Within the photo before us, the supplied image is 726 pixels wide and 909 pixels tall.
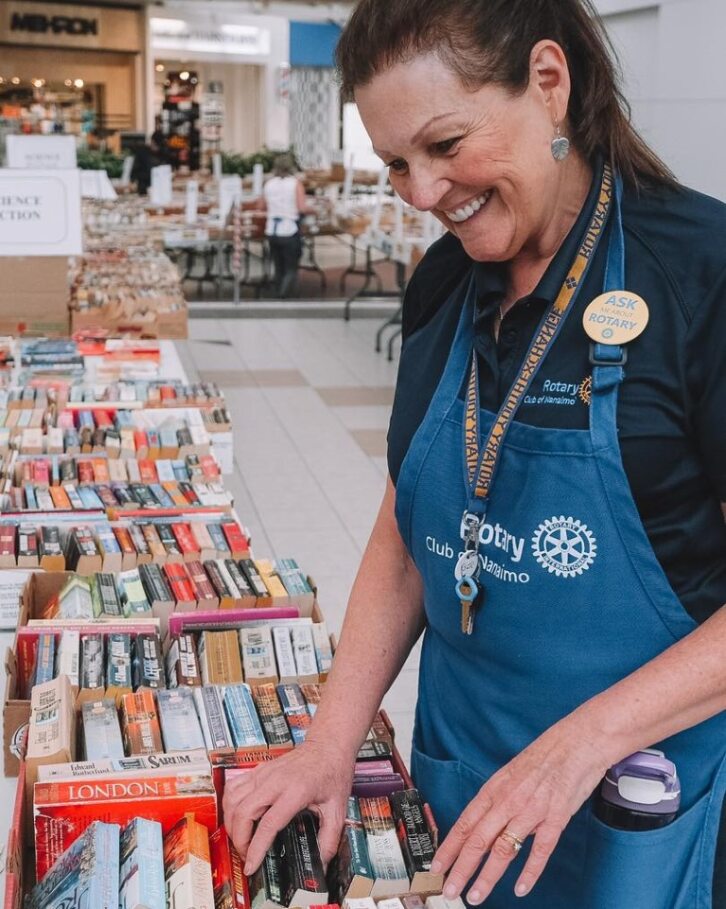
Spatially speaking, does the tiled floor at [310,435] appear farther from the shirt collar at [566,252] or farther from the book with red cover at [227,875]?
the shirt collar at [566,252]

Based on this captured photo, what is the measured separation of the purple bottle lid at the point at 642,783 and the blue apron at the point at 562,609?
3 centimetres

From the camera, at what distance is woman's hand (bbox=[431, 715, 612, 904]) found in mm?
1011

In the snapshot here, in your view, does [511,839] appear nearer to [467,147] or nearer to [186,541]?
[467,147]

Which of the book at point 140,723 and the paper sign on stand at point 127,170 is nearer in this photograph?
the book at point 140,723

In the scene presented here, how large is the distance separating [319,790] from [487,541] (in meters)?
0.35

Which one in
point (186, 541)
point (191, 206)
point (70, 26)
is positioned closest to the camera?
point (186, 541)

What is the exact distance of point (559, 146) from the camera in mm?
1103

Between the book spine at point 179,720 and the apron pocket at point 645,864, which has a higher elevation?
the apron pocket at point 645,864

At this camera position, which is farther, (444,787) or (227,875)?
(444,787)

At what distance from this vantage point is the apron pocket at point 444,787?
4.28 feet

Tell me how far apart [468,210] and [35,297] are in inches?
170

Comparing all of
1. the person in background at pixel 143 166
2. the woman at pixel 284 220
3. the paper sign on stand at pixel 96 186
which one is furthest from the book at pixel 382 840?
the person in background at pixel 143 166

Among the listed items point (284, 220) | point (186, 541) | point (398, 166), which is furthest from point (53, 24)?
point (398, 166)

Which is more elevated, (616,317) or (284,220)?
(616,317)
